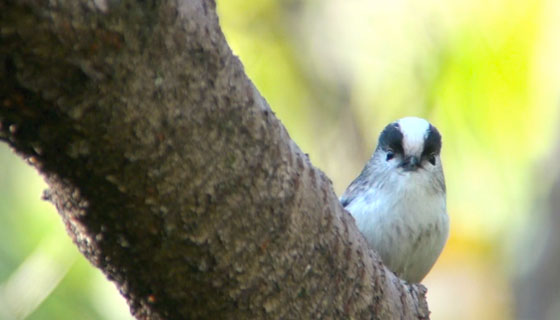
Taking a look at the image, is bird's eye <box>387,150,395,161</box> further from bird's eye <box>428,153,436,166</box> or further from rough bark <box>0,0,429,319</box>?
rough bark <box>0,0,429,319</box>

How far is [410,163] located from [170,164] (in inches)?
65.2

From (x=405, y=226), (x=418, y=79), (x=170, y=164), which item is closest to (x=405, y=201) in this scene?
(x=405, y=226)

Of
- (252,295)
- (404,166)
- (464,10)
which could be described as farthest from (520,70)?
(252,295)

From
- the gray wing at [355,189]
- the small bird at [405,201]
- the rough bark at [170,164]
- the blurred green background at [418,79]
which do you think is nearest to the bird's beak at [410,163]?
the small bird at [405,201]

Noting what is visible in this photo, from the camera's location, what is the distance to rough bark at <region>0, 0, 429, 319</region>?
1195mm

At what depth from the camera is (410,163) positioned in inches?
114

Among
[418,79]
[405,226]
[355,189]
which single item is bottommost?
[405,226]

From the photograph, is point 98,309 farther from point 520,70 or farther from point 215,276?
point 520,70

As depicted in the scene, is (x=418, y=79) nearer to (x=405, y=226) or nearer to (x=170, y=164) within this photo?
(x=405, y=226)

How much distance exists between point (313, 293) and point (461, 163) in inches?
88.9

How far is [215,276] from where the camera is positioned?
1.51m

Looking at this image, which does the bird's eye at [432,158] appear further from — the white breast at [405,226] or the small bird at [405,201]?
the white breast at [405,226]

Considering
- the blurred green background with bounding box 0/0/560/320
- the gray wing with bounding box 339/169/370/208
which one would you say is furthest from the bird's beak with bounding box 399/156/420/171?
the blurred green background with bounding box 0/0/560/320

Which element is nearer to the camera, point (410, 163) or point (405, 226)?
point (405, 226)
